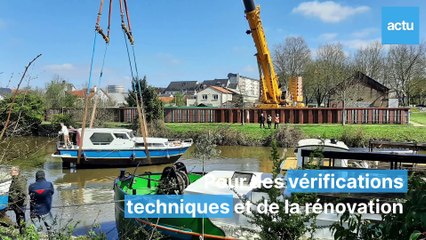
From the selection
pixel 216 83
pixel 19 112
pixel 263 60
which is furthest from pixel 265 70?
pixel 216 83

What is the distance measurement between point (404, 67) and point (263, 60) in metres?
36.9

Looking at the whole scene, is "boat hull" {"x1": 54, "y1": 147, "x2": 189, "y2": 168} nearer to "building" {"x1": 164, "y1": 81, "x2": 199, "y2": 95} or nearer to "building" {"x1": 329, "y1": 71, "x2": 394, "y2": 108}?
"building" {"x1": 329, "y1": 71, "x2": 394, "y2": 108}

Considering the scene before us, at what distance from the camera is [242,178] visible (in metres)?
8.69

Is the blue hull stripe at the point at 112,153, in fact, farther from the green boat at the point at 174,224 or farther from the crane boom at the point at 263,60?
the crane boom at the point at 263,60

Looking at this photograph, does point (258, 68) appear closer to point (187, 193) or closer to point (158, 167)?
point (158, 167)

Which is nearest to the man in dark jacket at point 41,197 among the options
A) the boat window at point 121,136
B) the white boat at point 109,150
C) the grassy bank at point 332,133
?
the white boat at point 109,150

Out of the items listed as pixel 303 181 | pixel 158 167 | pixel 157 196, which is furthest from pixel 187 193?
pixel 158 167

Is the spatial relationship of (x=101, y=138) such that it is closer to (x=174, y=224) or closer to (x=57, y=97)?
(x=174, y=224)

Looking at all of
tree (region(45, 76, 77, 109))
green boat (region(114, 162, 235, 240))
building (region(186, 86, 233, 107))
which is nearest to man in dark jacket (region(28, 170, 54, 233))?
green boat (region(114, 162, 235, 240))

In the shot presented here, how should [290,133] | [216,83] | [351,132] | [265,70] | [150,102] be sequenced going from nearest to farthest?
[351,132]
[290,133]
[265,70]
[150,102]
[216,83]

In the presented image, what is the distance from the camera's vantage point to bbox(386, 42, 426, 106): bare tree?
5850 centimetres

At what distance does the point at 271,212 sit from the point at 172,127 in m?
33.7

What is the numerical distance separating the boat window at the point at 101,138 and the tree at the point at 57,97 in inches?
1099

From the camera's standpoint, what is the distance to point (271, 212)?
4.18m
